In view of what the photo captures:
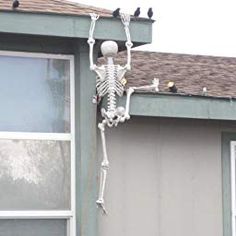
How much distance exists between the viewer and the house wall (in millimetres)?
8586

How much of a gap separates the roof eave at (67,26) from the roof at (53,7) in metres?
0.08

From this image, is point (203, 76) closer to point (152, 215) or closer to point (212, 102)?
point (212, 102)

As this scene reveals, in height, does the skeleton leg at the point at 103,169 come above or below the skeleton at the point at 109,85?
below

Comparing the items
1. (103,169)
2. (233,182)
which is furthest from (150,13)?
(233,182)

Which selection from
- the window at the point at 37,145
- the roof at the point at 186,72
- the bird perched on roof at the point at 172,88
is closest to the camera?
the window at the point at 37,145

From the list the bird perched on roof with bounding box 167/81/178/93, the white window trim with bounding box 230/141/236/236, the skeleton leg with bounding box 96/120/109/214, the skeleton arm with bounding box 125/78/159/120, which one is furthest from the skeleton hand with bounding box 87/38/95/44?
the white window trim with bounding box 230/141/236/236

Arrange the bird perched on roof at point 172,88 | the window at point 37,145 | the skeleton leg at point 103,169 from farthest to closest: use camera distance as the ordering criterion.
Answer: the bird perched on roof at point 172,88 < the skeleton leg at point 103,169 < the window at point 37,145

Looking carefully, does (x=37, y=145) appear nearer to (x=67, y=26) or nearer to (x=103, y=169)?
(x=103, y=169)

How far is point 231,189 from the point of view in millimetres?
9008

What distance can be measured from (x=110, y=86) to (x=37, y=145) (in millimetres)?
889

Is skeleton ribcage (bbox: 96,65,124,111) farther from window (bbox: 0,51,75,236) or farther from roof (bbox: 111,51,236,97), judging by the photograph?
roof (bbox: 111,51,236,97)

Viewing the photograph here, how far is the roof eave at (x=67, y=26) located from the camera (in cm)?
801

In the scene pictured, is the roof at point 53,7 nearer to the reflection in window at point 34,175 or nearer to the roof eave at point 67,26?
the roof eave at point 67,26

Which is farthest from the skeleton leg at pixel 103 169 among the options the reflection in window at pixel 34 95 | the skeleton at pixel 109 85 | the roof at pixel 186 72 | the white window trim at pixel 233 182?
the white window trim at pixel 233 182
